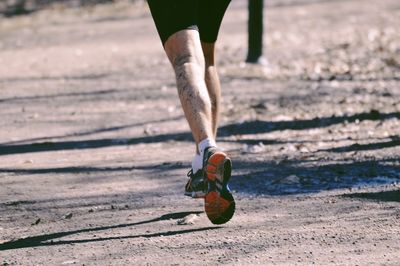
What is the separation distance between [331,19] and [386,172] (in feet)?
40.9

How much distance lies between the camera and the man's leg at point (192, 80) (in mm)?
4980

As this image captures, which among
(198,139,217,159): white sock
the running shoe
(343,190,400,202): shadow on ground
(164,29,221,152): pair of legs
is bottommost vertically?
(343,190,400,202): shadow on ground

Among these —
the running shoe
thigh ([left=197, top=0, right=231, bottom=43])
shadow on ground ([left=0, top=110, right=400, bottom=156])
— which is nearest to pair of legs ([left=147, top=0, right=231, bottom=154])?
the running shoe

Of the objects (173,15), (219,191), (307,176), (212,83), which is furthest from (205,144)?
(307,176)

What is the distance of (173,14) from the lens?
5031 millimetres

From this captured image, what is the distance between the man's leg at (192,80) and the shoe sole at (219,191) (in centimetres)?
26

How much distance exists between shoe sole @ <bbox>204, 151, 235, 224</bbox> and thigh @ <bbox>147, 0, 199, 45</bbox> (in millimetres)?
795

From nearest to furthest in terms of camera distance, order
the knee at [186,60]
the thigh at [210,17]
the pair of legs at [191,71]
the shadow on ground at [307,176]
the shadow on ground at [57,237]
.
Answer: the shadow on ground at [57,237] < the pair of legs at [191,71] < the knee at [186,60] < the thigh at [210,17] < the shadow on ground at [307,176]

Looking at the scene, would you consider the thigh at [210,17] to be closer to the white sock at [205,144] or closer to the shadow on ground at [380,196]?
the white sock at [205,144]

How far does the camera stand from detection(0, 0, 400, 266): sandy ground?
15.4 feet

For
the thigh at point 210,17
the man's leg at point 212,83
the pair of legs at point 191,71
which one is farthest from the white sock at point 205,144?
the thigh at point 210,17

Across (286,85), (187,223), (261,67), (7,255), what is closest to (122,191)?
(187,223)

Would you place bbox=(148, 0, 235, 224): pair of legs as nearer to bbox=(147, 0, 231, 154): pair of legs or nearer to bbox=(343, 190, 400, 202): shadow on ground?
bbox=(147, 0, 231, 154): pair of legs

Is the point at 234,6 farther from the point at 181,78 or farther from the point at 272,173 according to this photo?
the point at 181,78
